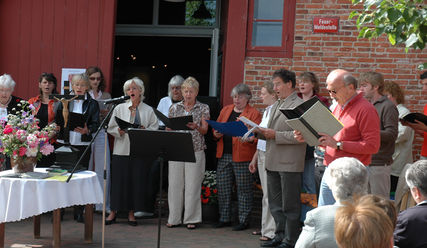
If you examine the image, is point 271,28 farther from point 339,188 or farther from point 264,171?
point 339,188

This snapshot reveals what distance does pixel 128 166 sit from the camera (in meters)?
7.91

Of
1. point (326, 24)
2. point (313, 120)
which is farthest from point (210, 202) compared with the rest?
point (313, 120)

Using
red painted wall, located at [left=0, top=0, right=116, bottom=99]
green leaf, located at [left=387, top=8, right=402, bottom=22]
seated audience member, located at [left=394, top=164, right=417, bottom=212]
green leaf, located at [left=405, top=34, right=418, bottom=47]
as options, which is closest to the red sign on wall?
seated audience member, located at [left=394, top=164, right=417, bottom=212]

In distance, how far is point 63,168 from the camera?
254 inches

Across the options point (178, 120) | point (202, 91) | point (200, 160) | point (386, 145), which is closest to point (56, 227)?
point (178, 120)

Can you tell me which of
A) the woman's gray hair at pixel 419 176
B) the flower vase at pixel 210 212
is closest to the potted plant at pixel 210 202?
the flower vase at pixel 210 212

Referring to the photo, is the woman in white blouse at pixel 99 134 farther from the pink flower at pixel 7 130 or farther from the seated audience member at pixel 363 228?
the seated audience member at pixel 363 228

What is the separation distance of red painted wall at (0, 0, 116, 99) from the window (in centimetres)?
239

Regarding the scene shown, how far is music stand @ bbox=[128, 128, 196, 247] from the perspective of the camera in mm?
5473

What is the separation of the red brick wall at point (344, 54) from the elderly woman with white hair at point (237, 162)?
27.7 inches

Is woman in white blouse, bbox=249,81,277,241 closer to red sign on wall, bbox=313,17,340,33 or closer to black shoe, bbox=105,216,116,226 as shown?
red sign on wall, bbox=313,17,340,33

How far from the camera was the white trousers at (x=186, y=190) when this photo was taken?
780 cm

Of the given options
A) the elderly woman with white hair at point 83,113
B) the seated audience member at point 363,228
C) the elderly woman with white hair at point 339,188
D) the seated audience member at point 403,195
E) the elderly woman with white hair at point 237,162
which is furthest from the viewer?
the elderly woman with white hair at point 237,162

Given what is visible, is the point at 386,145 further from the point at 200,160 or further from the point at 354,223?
the point at 354,223
